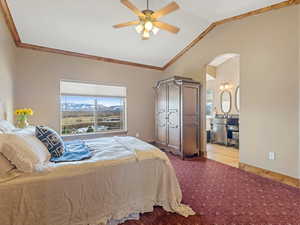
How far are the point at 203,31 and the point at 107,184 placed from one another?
3.98 metres

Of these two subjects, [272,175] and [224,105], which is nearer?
[272,175]

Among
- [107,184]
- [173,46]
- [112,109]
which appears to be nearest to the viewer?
[107,184]

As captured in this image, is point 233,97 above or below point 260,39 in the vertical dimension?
below

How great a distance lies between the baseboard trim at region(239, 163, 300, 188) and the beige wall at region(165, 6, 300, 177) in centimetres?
7

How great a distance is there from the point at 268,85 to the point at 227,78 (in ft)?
10.3

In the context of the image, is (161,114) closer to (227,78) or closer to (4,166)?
(227,78)

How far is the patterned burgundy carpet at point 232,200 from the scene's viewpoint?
173cm

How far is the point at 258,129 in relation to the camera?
3004 mm

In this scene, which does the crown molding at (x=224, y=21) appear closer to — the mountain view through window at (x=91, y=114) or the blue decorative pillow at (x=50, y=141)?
the mountain view through window at (x=91, y=114)

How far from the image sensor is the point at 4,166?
1.31m

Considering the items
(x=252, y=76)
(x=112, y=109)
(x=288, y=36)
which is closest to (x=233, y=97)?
(x=252, y=76)

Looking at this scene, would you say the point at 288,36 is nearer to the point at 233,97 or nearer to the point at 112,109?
the point at 233,97

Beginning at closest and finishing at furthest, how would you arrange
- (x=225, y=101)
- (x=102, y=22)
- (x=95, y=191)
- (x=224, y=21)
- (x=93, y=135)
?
(x=95, y=191) → (x=102, y=22) → (x=224, y=21) → (x=93, y=135) → (x=225, y=101)

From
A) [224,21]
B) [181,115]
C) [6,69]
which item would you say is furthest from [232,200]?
[6,69]
